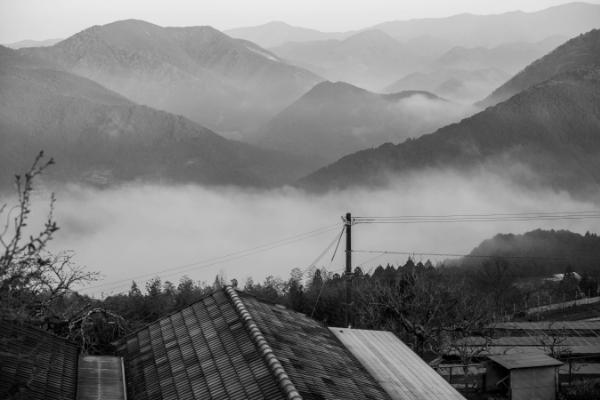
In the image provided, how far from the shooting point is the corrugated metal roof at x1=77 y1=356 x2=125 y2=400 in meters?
15.1

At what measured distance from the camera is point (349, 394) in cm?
1480

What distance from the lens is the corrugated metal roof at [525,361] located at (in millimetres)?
27578

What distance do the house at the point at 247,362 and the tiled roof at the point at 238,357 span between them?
0.10ft

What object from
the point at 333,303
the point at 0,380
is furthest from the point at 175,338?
the point at 333,303

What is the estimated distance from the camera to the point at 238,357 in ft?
49.8

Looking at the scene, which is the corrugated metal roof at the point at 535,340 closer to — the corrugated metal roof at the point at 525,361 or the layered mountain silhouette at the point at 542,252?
the corrugated metal roof at the point at 525,361

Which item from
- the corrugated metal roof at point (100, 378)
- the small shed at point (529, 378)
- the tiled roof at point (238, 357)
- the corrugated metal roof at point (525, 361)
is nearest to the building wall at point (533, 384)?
the small shed at point (529, 378)

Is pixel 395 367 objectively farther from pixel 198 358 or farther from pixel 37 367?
pixel 37 367

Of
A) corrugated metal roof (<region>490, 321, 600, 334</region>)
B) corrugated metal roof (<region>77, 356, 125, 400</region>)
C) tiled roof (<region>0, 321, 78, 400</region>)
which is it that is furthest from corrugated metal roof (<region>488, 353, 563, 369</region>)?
corrugated metal roof (<region>490, 321, 600, 334</region>)

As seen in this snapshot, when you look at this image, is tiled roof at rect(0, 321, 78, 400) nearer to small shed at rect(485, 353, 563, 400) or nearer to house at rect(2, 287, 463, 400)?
house at rect(2, 287, 463, 400)

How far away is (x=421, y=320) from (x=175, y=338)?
2242 centimetres

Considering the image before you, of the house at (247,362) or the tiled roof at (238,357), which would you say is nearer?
the tiled roof at (238,357)

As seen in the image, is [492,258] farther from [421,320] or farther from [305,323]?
[305,323]

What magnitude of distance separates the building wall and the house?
9601 mm
